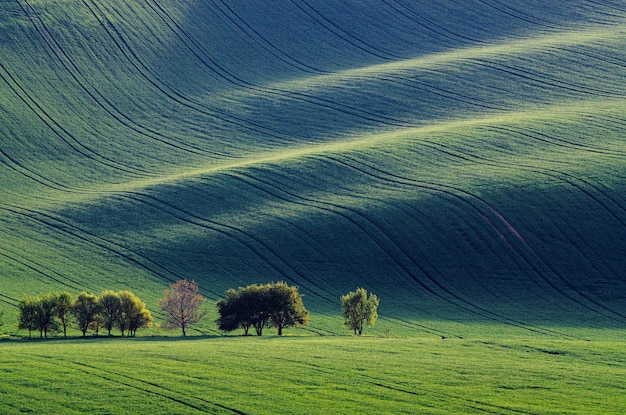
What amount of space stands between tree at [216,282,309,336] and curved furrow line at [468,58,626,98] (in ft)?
161

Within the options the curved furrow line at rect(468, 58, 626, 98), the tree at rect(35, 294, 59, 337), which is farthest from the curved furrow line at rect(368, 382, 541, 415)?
the curved furrow line at rect(468, 58, 626, 98)

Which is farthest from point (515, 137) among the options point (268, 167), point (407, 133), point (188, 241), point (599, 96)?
point (188, 241)

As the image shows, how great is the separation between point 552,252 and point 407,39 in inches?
1905

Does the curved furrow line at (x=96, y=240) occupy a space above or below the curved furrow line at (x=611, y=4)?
below

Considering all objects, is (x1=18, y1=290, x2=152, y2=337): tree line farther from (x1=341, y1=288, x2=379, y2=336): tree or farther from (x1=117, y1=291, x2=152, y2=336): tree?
(x1=341, y1=288, x2=379, y2=336): tree

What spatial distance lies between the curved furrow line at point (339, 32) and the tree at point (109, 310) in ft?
192

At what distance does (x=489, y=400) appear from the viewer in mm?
28172

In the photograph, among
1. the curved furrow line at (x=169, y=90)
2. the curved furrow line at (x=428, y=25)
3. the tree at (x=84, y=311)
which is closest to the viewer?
the tree at (x=84, y=311)

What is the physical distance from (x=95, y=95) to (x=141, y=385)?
62481 mm

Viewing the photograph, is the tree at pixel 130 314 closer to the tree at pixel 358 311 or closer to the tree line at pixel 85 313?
the tree line at pixel 85 313

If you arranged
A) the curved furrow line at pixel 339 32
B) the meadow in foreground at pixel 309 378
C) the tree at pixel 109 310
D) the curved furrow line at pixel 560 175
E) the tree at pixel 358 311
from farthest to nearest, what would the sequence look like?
the curved furrow line at pixel 339 32, the curved furrow line at pixel 560 175, the tree at pixel 358 311, the tree at pixel 109 310, the meadow in foreground at pixel 309 378

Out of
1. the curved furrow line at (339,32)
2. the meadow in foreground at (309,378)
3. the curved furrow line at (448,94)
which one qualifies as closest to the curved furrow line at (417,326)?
the meadow in foreground at (309,378)

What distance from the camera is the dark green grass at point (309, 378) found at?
27.1m

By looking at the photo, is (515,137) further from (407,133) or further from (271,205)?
(271,205)
